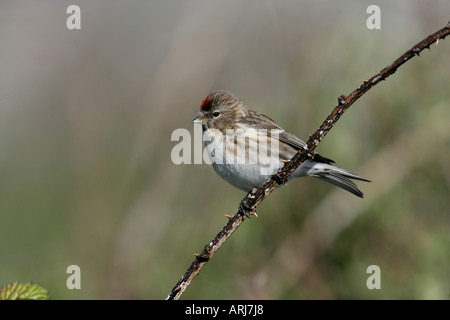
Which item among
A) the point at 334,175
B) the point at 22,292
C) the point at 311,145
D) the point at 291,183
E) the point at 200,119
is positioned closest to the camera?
the point at 22,292

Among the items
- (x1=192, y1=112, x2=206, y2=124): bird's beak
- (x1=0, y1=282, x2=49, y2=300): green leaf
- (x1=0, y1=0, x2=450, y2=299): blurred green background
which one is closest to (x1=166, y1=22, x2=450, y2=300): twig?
(x1=0, y1=282, x2=49, y2=300): green leaf

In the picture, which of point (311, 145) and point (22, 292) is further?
point (311, 145)

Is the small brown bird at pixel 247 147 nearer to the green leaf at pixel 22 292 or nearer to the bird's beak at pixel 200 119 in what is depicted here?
the bird's beak at pixel 200 119

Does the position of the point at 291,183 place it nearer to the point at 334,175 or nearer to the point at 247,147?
the point at 334,175

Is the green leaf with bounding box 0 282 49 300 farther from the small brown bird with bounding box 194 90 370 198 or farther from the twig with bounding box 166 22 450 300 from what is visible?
the small brown bird with bounding box 194 90 370 198

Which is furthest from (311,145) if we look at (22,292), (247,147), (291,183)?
(291,183)

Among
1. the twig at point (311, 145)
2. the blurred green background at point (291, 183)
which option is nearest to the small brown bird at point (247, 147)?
the blurred green background at point (291, 183)

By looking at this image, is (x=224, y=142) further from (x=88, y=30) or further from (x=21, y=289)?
(x=88, y=30)
